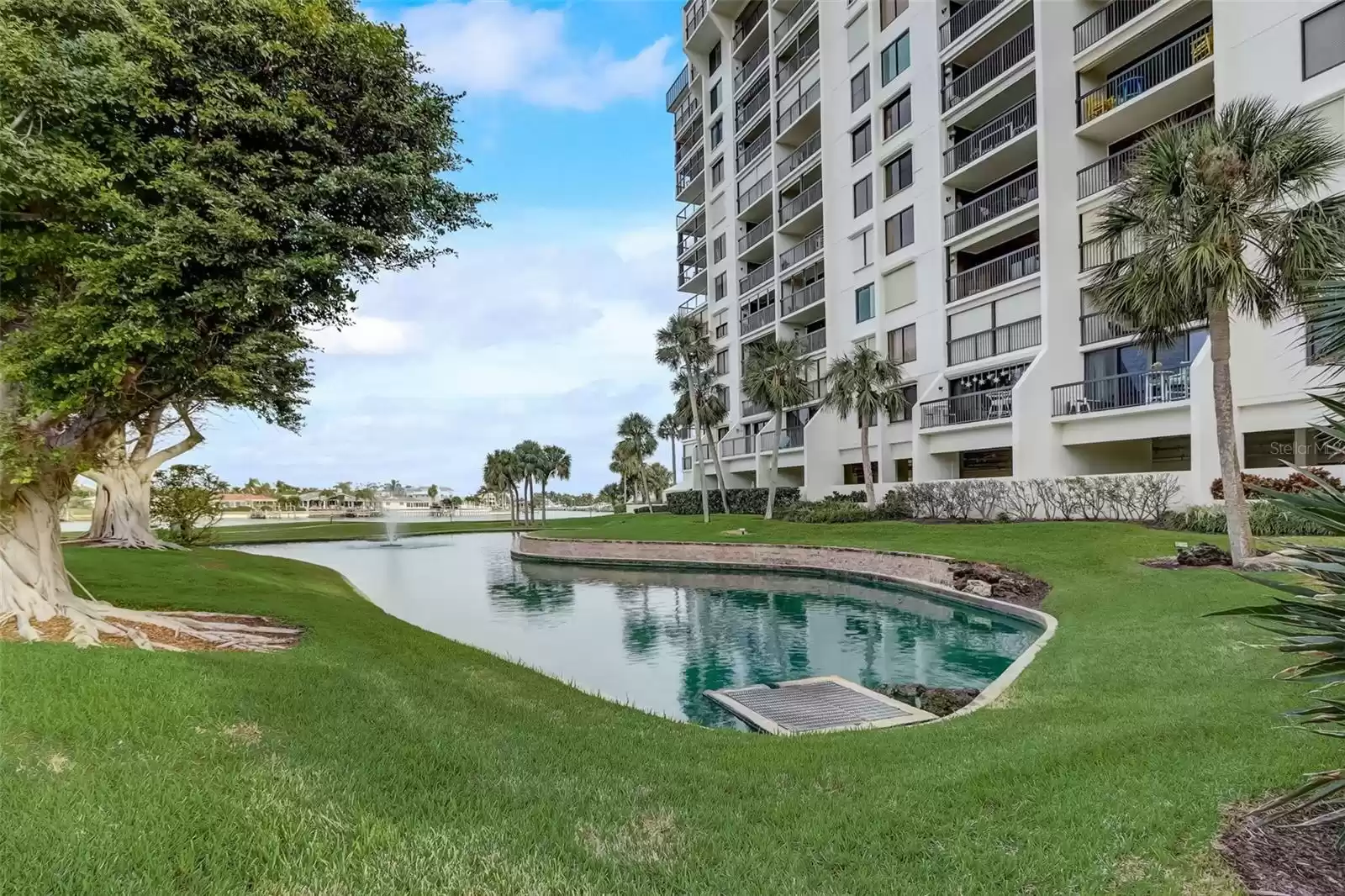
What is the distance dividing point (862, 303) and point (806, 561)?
49.3ft

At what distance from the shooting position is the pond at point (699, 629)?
466 inches

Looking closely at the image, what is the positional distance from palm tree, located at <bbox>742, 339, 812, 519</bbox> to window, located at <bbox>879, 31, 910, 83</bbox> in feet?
42.5

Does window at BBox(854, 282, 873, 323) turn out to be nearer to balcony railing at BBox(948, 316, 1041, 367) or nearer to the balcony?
balcony railing at BBox(948, 316, 1041, 367)

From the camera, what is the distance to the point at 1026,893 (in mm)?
3145

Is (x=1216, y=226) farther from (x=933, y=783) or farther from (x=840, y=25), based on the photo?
(x=840, y=25)

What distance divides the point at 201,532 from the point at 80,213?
24703 mm

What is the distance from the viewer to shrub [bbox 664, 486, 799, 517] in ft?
124

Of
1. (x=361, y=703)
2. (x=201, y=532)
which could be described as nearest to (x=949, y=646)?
(x=361, y=703)

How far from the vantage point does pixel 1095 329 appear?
24.0m

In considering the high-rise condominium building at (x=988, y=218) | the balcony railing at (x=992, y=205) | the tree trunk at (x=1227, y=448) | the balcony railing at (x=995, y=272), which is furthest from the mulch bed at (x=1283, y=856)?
the balcony railing at (x=992, y=205)

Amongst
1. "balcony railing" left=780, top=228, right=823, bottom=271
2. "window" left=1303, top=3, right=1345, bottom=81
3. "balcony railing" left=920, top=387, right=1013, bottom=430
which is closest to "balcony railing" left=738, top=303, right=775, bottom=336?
"balcony railing" left=780, top=228, right=823, bottom=271

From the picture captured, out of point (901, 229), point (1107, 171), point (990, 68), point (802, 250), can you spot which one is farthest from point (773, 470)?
point (990, 68)

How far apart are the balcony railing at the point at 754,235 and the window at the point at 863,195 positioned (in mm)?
7546

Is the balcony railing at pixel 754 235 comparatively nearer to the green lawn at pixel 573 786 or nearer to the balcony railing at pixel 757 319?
the balcony railing at pixel 757 319
